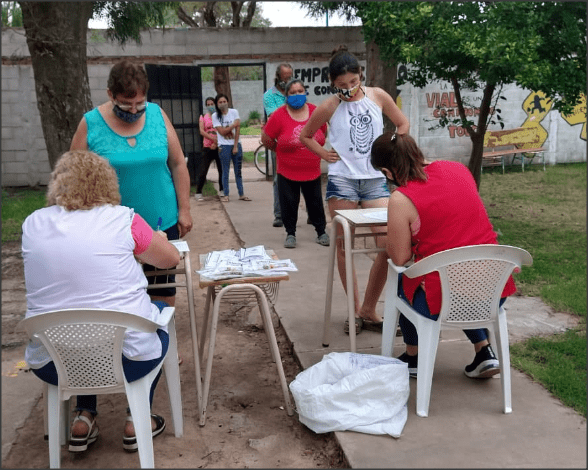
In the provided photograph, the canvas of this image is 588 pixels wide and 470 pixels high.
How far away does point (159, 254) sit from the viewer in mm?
2838

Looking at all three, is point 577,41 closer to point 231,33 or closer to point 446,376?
point 446,376

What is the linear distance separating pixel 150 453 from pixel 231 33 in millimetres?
10462

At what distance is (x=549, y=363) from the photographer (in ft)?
12.6

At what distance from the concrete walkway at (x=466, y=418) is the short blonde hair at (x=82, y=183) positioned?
1.52 m

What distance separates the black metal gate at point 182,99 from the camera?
11250 millimetres

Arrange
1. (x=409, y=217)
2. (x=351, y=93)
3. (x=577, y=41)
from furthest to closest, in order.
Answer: (x=577, y=41) → (x=351, y=93) → (x=409, y=217)

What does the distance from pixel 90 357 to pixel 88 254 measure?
15.9 inches

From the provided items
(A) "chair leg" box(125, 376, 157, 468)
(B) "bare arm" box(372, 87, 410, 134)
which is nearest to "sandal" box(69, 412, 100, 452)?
(A) "chair leg" box(125, 376, 157, 468)

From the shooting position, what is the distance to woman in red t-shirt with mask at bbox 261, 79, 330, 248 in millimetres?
6449

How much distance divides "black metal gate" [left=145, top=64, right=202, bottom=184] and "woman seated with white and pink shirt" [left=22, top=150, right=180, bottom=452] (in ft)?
29.1

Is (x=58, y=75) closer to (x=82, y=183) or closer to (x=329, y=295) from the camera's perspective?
(x=329, y=295)

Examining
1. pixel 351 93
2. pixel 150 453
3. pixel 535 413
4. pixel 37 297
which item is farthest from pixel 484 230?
pixel 37 297

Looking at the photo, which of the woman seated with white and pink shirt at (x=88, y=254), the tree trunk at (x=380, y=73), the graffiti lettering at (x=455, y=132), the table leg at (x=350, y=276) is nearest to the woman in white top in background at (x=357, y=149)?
the table leg at (x=350, y=276)

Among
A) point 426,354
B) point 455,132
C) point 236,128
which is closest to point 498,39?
point 426,354
